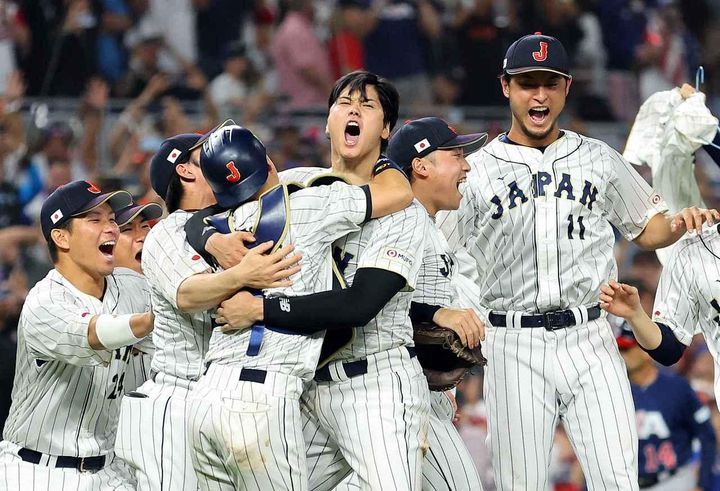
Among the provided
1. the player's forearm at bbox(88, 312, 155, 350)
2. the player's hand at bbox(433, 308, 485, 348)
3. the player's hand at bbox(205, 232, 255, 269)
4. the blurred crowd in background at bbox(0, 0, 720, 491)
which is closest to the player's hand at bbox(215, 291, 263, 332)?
the player's hand at bbox(205, 232, 255, 269)

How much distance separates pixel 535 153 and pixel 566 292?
59cm

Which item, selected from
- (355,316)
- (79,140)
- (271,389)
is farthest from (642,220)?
(79,140)

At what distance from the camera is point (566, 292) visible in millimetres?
5070

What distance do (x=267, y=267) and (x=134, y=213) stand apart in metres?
1.66

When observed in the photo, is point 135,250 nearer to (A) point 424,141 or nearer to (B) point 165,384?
(B) point 165,384

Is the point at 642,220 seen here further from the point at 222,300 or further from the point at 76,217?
the point at 76,217

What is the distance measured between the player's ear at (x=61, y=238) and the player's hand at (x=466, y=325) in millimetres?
1620

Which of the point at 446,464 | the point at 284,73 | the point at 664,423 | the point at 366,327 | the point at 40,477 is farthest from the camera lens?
the point at 284,73

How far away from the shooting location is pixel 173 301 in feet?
14.5

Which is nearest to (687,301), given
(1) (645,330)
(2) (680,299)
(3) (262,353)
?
(2) (680,299)

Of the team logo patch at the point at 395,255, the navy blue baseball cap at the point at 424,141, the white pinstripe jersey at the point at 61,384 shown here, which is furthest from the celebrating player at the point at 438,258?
the white pinstripe jersey at the point at 61,384

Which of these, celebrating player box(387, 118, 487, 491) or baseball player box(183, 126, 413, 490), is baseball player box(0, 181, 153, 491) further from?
celebrating player box(387, 118, 487, 491)

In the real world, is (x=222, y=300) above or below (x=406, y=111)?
below

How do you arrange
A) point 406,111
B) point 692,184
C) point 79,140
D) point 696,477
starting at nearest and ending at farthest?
point 692,184, point 696,477, point 79,140, point 406,111
